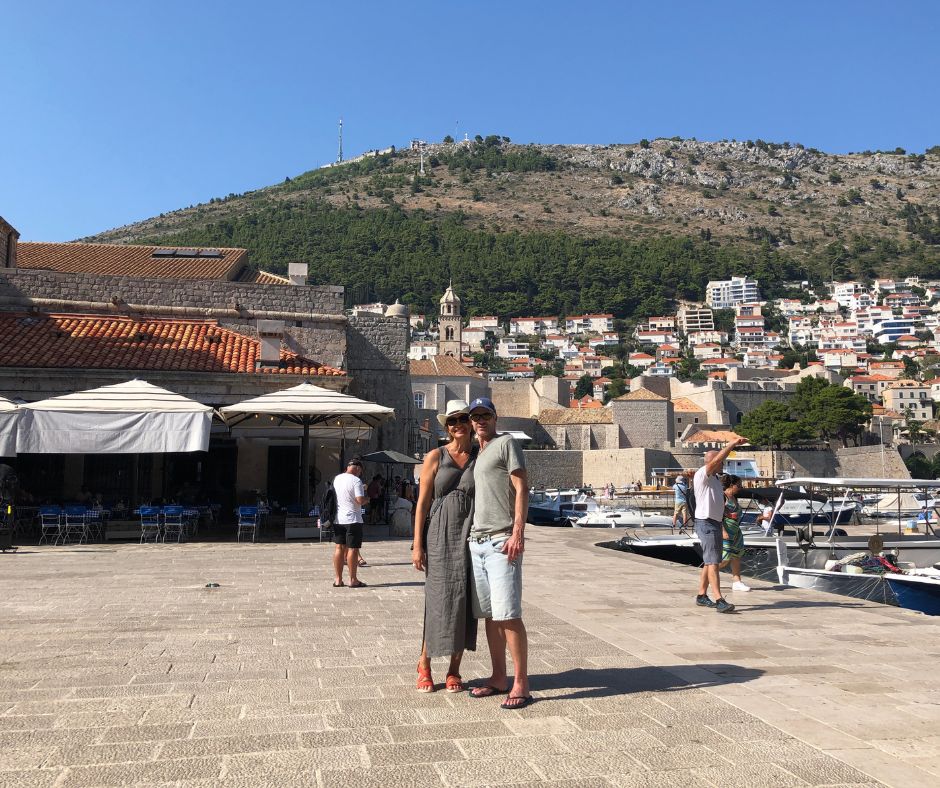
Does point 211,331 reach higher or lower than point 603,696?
higher

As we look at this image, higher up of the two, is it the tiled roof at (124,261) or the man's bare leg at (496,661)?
the tiled roof at (124,261)

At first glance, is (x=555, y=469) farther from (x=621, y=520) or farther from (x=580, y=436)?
(x=621, y=520)

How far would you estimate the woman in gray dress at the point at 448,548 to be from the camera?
4.16 metres

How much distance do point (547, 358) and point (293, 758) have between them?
137 m

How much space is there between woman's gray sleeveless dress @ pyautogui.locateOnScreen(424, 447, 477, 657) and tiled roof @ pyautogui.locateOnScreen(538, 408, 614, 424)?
67995 millimetres

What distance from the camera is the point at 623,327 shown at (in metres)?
153

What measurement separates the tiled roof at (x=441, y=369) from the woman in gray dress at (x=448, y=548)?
236 feet

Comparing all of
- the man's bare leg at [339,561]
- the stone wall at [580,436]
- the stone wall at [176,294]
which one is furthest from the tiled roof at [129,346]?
the stone wall at [580,436]

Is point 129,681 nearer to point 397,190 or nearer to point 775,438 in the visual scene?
point 775,438

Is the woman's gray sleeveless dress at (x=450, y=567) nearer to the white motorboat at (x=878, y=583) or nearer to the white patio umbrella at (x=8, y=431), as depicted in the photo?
the white motorboat at (x=878, y=583)

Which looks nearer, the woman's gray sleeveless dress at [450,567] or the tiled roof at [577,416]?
the woman's gray sleeveless dress at [450,567]

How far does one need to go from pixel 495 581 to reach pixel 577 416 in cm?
6994

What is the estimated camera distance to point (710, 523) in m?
7.51

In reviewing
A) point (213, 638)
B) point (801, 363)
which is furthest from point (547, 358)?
point (213, 638)
